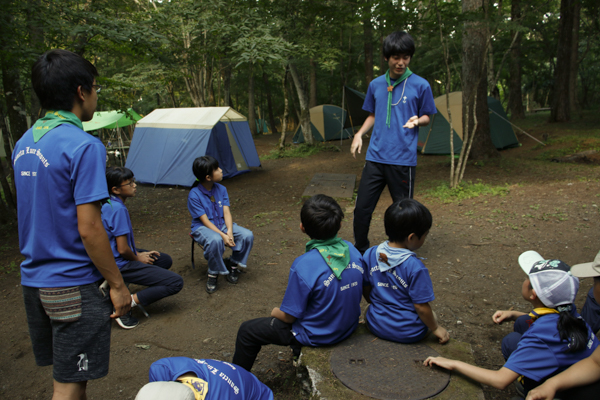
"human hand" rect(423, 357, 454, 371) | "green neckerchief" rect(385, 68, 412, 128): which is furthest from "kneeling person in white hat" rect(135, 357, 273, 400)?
"green neckerchief" rect(385, 68, 412, 128)

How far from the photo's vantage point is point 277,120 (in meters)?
38.8

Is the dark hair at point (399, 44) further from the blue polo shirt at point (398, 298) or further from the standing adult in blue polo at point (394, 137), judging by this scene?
the blue polo shirt at point (398, 298)

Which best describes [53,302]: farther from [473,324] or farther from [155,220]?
[155,220]

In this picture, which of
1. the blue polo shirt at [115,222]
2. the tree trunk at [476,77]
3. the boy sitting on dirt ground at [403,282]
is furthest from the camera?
the tree trunk at [476,77]

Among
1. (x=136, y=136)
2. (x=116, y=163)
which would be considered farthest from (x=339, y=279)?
(x=116, y=163)

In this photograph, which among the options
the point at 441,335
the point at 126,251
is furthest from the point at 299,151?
the point at 441,335

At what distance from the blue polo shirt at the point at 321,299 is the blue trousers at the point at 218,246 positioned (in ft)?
5.45

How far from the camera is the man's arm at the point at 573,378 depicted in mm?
1414

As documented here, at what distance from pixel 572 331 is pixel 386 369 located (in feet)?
2.55

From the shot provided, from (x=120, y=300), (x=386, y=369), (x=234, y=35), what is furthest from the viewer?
(x=234, y=35)

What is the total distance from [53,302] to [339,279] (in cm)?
123

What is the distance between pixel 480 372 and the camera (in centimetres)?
159

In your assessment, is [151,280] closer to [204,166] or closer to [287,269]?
[204,166]

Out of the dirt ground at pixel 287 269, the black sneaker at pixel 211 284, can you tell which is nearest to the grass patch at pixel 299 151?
the dirt ground at pixel 287 269
